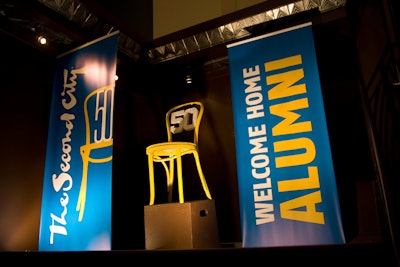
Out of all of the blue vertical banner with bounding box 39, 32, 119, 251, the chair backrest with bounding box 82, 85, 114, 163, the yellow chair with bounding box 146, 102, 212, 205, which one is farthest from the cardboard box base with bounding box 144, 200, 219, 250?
the chair backrest with bounding box 82, 85, 114, 163

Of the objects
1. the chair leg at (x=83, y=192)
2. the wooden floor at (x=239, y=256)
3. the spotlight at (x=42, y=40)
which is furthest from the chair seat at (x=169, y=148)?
the spotlight at (x=42, y=40)

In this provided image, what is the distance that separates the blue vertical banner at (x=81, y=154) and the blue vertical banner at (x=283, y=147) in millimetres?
1122

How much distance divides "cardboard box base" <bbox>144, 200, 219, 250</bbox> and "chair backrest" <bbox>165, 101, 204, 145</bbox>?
0.75m

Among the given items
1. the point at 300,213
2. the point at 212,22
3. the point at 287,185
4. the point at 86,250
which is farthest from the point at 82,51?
the point at 300,213

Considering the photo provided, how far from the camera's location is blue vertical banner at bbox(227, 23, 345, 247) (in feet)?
7.45

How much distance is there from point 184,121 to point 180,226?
1258 mm

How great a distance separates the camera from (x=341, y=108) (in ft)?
10.5

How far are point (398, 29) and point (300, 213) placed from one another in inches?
54.7

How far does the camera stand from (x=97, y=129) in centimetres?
260

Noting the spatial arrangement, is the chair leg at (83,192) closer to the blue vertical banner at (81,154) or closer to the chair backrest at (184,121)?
the blue vertical banner at (81,154)

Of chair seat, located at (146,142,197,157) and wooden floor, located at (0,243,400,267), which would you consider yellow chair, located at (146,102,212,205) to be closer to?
chair seat, located at (146,142,197,157)

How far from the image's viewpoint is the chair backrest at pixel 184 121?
3.23 metres

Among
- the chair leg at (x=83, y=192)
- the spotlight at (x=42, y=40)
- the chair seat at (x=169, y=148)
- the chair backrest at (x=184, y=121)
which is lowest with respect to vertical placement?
the chair leg at (x=83, y=192)

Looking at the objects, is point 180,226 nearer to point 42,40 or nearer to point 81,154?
point 81,154
